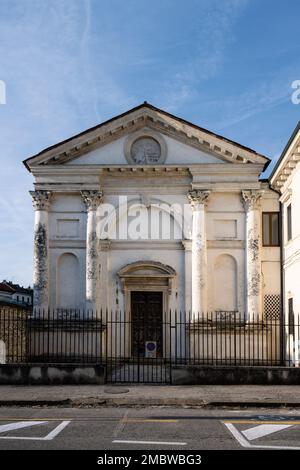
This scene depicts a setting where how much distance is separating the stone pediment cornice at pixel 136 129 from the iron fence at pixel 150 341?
6.44 meters

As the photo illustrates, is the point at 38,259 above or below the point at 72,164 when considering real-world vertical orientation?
below

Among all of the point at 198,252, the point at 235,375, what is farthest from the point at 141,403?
the point at 198,252

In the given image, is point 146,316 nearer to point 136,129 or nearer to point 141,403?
point 136,129

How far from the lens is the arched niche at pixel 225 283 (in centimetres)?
2456

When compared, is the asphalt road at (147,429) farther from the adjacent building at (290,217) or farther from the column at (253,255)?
the column at (253,255)

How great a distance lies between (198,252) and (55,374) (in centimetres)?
907

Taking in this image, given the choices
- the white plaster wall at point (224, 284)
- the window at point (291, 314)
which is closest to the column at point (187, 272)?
the white plaster wall at point (224, 284)

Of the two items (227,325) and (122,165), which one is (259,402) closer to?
(227,325)

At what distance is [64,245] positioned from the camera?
83.0 feet

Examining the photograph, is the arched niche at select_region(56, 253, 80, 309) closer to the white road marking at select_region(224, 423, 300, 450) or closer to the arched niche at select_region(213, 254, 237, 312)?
the arched niche at select_region(213, 254, 237, 312)

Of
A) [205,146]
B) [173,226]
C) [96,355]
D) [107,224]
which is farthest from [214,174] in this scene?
[96,355]
